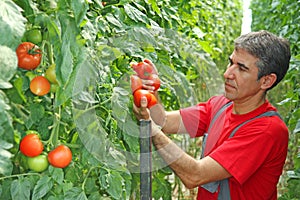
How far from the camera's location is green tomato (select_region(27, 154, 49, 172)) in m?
1.15

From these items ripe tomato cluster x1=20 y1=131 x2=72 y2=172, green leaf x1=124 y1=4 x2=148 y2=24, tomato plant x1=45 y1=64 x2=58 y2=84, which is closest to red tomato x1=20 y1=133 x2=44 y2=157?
ripe tomato cluster x1=20 y1=131 x2=72 y2=172

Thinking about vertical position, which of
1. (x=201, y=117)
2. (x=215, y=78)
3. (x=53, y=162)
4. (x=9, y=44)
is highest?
(x=9, y=44)

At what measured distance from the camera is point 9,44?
86 centimetres

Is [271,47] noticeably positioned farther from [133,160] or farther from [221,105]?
[133,160]

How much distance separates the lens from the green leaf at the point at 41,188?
115cm

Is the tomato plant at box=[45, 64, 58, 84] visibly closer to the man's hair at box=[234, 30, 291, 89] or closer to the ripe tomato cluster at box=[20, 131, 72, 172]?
the ripe tomato cluster at box=[20, 131, 72, 172]

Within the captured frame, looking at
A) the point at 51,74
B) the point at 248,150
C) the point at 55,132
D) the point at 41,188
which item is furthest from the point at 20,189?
the point at 248,150

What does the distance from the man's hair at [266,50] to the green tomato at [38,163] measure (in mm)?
1104

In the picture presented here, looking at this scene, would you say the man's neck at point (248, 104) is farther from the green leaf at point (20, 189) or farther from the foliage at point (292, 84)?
the green leaf at point (20, 189)

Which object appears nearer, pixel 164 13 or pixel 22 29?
pixel 22 29

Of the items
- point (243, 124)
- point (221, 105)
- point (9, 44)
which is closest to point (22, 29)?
point (9, 44)

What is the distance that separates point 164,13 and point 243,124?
51 centimetres

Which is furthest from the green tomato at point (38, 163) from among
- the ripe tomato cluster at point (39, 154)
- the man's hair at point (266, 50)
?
the man's hair at point (266, 50)

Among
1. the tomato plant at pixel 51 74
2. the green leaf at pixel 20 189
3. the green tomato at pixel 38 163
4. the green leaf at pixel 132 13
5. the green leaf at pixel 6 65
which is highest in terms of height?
the green leaf at pixel 6 65
